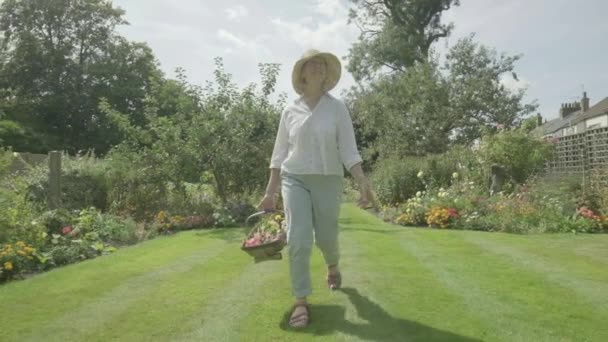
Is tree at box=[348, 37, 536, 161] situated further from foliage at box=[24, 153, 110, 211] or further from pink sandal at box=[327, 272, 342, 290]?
pink sandal at box=[327, 272, 342, 290]

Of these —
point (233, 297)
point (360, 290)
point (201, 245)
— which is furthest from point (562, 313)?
point (201, 245)

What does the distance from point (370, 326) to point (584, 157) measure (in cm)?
896

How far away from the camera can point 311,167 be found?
13.1 ft

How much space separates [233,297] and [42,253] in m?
3.27

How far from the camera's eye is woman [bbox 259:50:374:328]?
12.9ft

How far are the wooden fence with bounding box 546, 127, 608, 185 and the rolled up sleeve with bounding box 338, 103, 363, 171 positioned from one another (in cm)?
781

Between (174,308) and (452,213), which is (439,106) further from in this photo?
(174,308)

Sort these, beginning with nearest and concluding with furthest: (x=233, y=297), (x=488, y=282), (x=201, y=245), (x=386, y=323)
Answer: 1. (x=386, y=323)
2. (x=233, y=297)
3. (x=488, y=282)
4. (x=201, y=245)

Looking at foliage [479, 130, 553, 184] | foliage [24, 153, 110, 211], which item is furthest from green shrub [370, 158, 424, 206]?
foliage [24, 153, 110, 211]

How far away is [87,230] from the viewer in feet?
26.9

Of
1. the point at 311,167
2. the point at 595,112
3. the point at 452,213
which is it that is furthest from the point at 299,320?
Result: the point at 595,112

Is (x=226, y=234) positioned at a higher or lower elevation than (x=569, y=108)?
lower

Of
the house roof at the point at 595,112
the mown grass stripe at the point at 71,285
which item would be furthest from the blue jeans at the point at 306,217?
the house roof at the point at 595,112

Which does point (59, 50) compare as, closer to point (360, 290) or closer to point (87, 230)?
point (87, 230)
